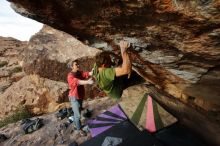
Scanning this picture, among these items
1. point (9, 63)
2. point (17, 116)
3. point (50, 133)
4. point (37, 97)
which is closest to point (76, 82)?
point (50, 133)

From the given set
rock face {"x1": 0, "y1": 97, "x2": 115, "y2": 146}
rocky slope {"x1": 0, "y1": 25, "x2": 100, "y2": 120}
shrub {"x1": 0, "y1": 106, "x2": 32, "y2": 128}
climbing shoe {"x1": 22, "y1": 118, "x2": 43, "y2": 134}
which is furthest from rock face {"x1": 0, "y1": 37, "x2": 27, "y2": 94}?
climbing shoe {"x1": 22, "y1": 118, "x2": 43, "y2": 134}

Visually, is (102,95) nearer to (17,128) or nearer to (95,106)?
(95,106)

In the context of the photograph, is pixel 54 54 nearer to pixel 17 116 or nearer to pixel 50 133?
pixel 17 116

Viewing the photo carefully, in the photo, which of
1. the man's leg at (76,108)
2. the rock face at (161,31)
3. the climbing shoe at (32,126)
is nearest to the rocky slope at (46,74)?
the climbing shoe at (32,126)

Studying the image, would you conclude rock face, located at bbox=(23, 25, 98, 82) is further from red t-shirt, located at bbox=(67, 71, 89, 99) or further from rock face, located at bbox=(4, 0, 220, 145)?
rock face, located at bbox=(4, 0, 220, 145)

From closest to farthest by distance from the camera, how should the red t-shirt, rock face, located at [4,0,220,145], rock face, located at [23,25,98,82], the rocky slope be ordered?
rock face, located at [4,0,220,145] → the red t-shirt → rock face, located at [23,25,98,82] → the rocky slope

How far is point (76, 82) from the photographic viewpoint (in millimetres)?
8305

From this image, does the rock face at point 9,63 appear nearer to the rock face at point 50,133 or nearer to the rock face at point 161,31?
the rock face at point 50,133

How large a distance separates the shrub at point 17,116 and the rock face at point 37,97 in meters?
0.20

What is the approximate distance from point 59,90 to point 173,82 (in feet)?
25.2

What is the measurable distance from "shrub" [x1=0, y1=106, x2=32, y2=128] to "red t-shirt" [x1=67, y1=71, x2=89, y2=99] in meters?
4.77

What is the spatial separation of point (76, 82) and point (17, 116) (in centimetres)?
557

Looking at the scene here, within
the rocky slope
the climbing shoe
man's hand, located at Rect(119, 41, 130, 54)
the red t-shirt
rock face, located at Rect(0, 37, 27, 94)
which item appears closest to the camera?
man's hand, located at Rect(119, 41, 130, 54)

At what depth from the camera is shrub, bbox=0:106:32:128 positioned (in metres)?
12.4
